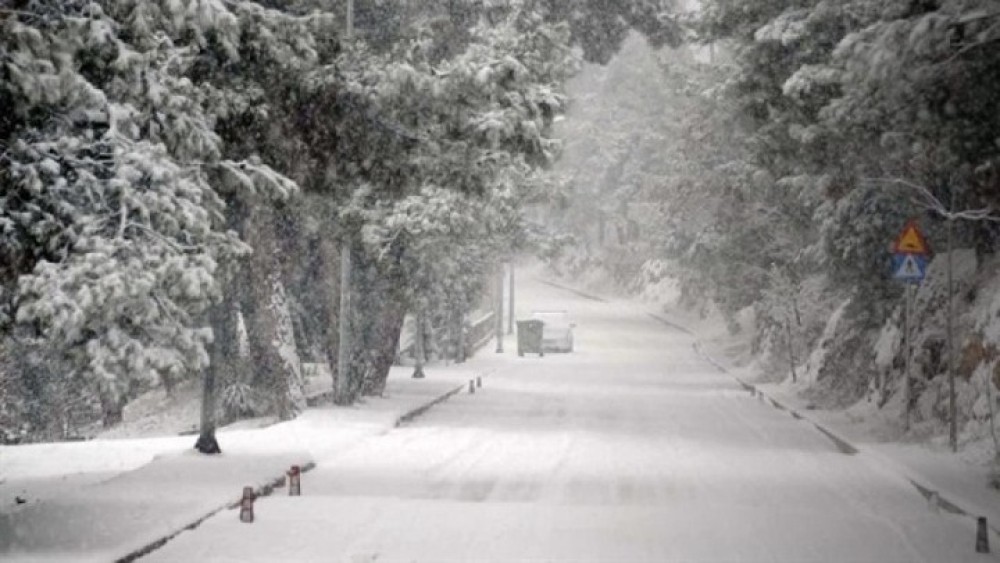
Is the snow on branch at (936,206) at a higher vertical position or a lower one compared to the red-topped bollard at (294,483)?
higher

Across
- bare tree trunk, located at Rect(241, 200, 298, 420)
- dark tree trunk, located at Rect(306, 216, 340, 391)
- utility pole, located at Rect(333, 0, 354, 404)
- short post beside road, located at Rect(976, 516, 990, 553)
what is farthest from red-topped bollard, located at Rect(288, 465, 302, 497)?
dark tree trunk, located at Rect(306, 216, 340, 391)

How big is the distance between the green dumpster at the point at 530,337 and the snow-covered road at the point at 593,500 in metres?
28.6

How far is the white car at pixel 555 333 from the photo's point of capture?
5822 centimetres


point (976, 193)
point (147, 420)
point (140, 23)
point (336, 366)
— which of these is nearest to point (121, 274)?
point (140, 23)

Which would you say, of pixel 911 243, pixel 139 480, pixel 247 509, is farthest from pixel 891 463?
pixel 139 480

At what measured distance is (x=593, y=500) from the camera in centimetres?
1469

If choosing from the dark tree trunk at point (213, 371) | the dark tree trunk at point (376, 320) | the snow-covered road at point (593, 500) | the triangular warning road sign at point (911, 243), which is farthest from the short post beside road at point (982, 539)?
the dark tree trunk at point (376, 320)

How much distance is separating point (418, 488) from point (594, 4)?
15.0 m

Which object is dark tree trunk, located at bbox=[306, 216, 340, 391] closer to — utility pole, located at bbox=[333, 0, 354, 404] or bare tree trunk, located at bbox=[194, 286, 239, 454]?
utility pole, located at bbox=[333, 0, 354, 404]

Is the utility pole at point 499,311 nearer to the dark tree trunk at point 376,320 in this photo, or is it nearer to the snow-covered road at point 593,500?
the dark tree trunk at point 376,320

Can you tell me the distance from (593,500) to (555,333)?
4387 centimetres

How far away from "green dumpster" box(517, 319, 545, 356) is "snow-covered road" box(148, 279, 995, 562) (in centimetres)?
2858

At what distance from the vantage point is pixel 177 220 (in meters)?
11.5

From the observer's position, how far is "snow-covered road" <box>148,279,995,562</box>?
11289 mm
